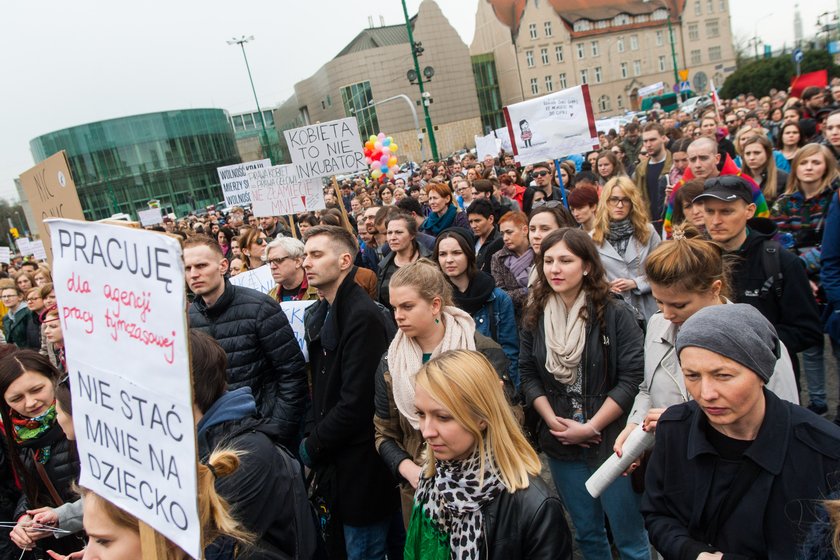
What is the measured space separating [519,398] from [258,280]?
122 inches

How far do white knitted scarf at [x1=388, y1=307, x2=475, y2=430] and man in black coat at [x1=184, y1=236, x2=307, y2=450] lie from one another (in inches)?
36.1

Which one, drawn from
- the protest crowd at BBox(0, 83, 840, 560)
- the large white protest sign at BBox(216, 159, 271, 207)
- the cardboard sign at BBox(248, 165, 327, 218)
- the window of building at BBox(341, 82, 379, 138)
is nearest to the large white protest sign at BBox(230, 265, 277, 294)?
the protest crowd at BBox(0, 83, 840, 560)

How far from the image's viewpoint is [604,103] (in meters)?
68.4

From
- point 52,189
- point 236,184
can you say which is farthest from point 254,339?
point 236,184

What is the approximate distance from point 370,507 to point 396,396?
711 mm

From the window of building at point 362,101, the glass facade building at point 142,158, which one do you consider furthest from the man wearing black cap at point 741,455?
the glass facade building at point 142,158

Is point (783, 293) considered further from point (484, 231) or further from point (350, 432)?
point (484, 231)

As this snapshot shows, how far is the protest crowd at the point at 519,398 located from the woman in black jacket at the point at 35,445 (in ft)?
→ 0.03

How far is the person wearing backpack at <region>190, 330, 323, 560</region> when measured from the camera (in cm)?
185

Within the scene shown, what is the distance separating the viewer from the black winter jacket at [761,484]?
158 centimetres

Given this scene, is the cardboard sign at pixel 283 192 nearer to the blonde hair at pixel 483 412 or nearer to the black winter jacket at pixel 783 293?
the black winter jacket at pixel 783 293

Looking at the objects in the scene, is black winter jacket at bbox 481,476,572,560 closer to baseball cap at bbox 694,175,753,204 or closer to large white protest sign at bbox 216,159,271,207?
baseball cap at bbox 694,175,753,204

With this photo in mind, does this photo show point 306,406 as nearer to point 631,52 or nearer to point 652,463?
point 652,463

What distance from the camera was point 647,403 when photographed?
101 inches
